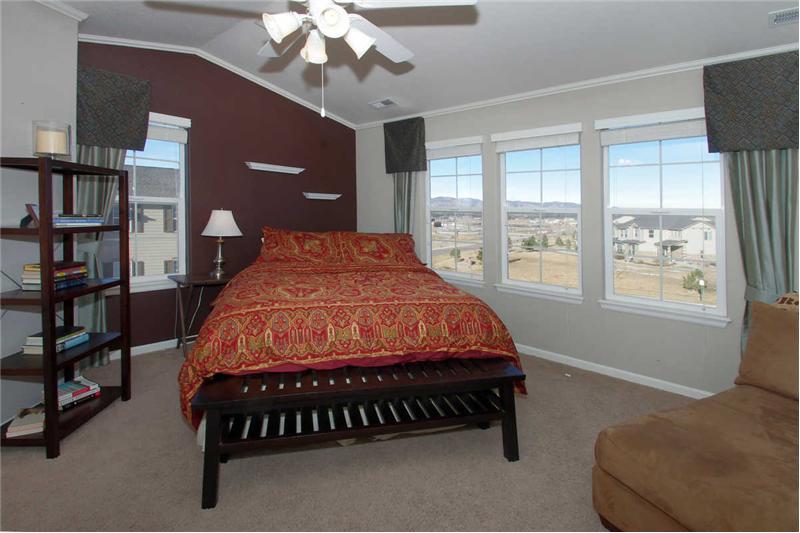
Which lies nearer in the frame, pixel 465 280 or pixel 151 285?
pixel 151 285

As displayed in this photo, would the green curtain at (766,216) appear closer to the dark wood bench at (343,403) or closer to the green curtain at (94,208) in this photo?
the dark wood bench at (343,403)

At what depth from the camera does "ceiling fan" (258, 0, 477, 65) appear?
6.18 feet

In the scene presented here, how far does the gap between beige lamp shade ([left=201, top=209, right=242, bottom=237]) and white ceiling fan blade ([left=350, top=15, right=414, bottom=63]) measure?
234 centimetres

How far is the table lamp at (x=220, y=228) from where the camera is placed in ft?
13.2

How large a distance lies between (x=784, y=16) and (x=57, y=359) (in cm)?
432

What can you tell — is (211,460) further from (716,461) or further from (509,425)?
(716,461)

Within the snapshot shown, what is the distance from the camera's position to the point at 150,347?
13.3 ft

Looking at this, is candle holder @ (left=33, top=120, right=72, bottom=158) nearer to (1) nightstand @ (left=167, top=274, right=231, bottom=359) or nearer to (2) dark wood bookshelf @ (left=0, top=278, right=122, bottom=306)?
(2) dark wood bookshelf @ (left=0, top=278, right=122, bottom=306)

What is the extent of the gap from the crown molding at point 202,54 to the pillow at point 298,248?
5.06ft

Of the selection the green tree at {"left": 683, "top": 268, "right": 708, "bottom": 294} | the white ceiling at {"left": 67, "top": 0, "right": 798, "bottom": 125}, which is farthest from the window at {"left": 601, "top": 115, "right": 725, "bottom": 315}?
the white ceiling at {"left": 67, "top": 0, "right": 798, "bottom": 125}

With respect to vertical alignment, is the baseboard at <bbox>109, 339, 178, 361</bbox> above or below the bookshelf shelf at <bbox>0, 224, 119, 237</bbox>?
below

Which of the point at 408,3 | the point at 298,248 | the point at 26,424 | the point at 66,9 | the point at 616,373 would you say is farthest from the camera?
the point at 298,248

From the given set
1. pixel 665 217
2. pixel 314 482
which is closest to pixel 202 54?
pixel 314 482

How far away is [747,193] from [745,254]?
0.38m
